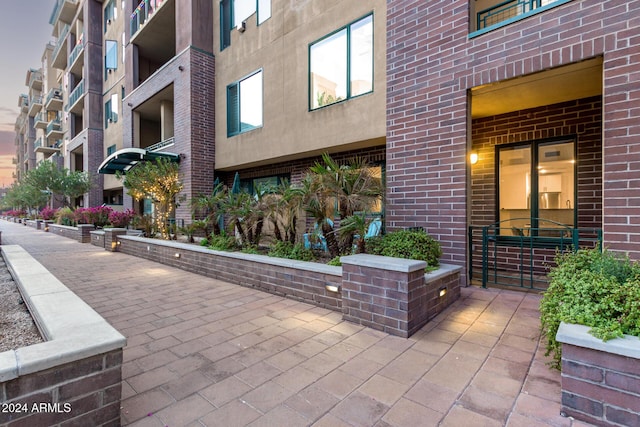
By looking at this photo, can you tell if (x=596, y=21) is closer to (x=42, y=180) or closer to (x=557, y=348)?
(x=557, y=348)

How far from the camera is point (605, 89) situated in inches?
150

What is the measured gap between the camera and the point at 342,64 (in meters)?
6.98

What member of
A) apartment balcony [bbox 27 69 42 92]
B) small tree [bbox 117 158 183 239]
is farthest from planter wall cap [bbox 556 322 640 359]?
apartment balcony [bbox 27 69 42 92]

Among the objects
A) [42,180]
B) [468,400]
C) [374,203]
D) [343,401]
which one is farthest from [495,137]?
[42,180]

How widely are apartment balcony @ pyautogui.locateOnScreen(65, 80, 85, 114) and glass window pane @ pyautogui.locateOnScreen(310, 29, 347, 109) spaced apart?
68.5 ft

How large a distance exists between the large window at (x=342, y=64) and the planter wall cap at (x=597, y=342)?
217 inches

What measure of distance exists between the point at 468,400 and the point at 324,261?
3.16 m

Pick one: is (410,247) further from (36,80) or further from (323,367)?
(36,80)

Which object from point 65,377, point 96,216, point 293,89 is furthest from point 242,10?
point 96,216

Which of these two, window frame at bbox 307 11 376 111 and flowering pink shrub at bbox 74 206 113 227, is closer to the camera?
window frame at bbox 307 11 376 111

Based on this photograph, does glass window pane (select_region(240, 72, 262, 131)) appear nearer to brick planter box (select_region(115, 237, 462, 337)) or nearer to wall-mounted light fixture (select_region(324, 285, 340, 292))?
brick planter box (select_region(115, 237, 462, 337))

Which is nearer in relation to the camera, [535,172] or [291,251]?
[291,251]

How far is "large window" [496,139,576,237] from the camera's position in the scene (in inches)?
223

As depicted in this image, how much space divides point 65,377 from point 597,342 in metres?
2.99
